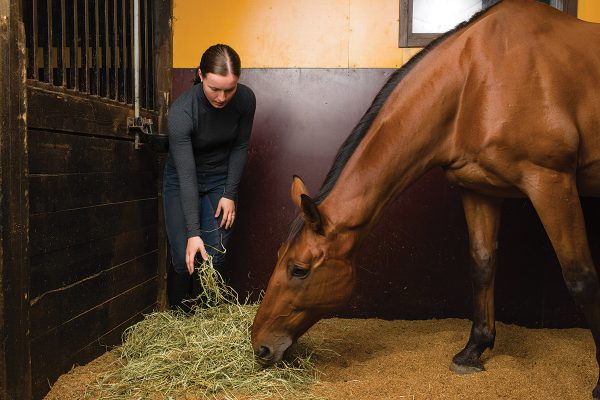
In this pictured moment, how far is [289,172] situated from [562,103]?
1594 mm

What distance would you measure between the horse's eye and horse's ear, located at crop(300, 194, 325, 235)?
15 cm

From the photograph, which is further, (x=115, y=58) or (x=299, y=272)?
(x=115, y=58)

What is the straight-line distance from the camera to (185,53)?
326 cm

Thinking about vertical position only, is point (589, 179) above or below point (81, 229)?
above

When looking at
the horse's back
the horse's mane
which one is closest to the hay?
the horse's mane

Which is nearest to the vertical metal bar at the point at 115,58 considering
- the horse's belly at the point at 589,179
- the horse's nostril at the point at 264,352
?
the horse's nostril at the point at 264,352

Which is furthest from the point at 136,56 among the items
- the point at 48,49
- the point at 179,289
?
the point at 179,289

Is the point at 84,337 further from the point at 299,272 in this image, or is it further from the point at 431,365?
the point at 431,365

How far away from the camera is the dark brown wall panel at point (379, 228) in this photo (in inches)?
126

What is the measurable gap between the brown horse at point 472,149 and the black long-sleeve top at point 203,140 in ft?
1.74

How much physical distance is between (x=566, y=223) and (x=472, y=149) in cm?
44

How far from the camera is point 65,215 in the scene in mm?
2135

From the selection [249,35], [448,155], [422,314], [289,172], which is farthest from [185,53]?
[422,314]

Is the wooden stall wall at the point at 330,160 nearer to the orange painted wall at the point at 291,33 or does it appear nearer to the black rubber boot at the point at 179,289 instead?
the orange painted wall at the point at 291,33
